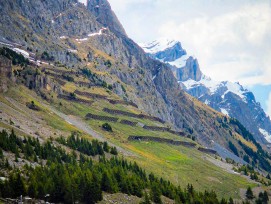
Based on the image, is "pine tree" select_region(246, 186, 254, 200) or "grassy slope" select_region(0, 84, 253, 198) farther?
"pine tree" select_region(246, 186, 254, 200)

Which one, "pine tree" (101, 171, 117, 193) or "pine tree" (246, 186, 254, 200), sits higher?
"pine tree" (101, 171, 117, 193)

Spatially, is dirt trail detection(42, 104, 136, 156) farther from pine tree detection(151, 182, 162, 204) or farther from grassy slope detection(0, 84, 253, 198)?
pine tree detection(151, 182, 162, 204)

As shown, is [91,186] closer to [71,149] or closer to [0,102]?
[71,149]

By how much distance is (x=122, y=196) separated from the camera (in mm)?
101375

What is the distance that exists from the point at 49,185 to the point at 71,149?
2235 inches

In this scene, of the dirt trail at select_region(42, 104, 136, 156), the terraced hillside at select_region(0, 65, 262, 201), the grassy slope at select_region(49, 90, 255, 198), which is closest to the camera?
the terraced hillside at select_region(0, 65, 262, 201)

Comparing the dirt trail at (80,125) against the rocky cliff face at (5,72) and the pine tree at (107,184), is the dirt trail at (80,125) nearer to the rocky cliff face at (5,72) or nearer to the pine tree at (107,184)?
the rocky cliff face at (5,72)

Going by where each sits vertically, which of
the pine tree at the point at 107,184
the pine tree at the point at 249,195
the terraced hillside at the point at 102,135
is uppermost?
the terraced hillside at the point at 102,135

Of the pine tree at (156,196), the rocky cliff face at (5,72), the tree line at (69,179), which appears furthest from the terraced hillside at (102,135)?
the pine tree at (156,196)

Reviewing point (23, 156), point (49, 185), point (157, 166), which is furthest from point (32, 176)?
point (157, 166)

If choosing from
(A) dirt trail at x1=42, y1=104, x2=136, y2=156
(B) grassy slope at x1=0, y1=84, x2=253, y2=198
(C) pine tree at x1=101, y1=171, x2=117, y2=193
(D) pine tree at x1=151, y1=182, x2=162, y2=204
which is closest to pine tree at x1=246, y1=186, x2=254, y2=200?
(B) grassy slope at x1=0, y1=84, x2=253, y2=198

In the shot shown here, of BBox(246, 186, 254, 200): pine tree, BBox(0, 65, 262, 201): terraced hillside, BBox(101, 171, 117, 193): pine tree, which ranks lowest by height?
BBox(246, 186, 254, 200): pine tree

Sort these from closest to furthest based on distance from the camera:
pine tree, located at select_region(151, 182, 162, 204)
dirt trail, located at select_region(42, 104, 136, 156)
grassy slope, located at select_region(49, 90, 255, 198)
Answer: pine tree, located at select_region(151, 182, 162, 204)
grassy slope, located at select_region(49, 90, 255, 198)
dirt trail, located at select_region(42, 104, 136, 156)

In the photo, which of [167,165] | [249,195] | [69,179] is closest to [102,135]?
[167,165]
